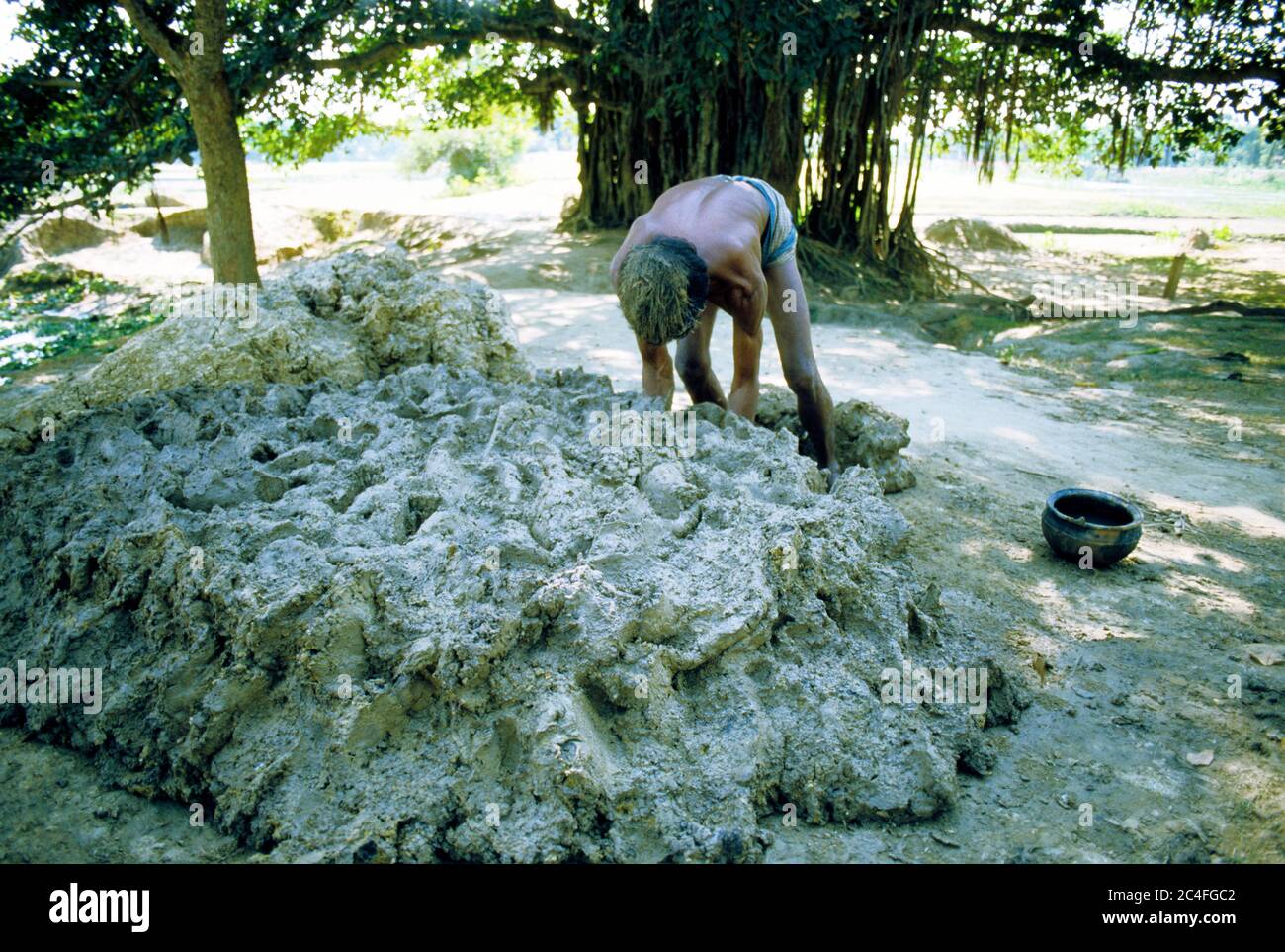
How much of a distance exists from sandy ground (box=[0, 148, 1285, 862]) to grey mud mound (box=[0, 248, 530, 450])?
139 cm

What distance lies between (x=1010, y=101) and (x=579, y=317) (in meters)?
4.99

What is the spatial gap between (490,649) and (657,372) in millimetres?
1677

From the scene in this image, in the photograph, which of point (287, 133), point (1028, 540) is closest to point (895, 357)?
point (1028, 540)

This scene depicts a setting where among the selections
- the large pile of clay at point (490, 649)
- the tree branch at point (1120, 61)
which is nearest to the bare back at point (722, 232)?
the large pile of clay at point (490, 649)

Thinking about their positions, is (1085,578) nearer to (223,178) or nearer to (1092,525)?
(1092,525)

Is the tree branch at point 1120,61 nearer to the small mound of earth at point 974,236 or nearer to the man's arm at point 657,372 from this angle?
the small mound of earth at point 974,236

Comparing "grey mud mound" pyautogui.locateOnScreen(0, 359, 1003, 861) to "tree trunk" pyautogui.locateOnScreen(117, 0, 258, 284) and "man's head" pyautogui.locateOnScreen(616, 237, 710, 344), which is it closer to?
"man's head" pyautogui.locateOnScreen(616, 237, 710, 344)

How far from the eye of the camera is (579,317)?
7312 millimetres

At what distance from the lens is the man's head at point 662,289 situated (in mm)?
2928

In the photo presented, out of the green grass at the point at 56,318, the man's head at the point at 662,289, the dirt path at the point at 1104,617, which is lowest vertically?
the dirt path at the point at 1104,617

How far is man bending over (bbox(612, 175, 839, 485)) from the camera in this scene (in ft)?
9.78

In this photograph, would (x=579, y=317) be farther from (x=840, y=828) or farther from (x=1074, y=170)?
(x=1074, y=170)

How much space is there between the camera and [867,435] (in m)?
3.95

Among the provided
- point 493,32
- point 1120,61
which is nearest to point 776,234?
point 493,32
